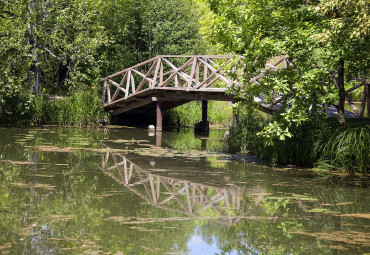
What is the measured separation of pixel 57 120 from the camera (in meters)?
17.9

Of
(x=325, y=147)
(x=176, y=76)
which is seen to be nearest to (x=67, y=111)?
(x=176, y=76)

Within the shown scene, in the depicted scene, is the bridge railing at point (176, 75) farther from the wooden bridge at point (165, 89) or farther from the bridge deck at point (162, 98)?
the bridge deck at point (162, 98)

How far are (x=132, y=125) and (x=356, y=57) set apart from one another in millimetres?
11361

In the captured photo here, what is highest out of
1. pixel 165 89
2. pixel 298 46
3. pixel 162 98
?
pixel 298 46

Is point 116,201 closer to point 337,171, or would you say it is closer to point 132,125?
point 337,171

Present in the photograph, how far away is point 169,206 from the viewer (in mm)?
6395

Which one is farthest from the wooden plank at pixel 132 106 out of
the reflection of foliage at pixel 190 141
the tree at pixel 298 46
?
the tree at pixel 298 46

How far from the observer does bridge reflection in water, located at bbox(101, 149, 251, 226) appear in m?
6.19

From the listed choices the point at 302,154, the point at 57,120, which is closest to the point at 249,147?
the point at 302,154

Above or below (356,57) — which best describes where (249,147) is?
below

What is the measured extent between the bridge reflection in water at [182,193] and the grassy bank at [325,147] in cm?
218

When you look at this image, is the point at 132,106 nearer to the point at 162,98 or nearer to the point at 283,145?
the point at 162,98

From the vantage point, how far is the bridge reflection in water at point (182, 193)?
619cm

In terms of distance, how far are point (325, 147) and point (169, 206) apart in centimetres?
383
